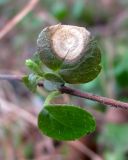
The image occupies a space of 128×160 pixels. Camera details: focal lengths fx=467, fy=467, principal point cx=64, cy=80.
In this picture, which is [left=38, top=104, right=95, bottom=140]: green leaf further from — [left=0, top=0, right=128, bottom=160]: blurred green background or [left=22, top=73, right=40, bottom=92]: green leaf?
[left=0, top=0, right=128, bottom=160]: blurred green background

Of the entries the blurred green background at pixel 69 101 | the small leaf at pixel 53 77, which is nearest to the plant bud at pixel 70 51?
the small leaf at pixel 53 77

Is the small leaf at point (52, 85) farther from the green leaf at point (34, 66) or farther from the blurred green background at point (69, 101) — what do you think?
the blurred green background at point (69, 101)

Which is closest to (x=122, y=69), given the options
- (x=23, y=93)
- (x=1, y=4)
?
(x=23, y=93)

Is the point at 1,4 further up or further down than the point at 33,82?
further down

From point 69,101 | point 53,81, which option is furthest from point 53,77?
point 69,101

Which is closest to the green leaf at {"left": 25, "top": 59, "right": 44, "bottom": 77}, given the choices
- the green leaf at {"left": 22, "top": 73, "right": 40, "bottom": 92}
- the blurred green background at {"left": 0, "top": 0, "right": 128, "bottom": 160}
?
the green leaf at {"left": 22, "top": 73, "right": 40, "bottom": 92}

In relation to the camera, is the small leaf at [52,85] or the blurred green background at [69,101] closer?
the small leaf at [52,85]

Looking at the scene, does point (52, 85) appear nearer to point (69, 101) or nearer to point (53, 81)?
point (53, 81)

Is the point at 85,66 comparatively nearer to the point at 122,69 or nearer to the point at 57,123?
the point at 57,123
